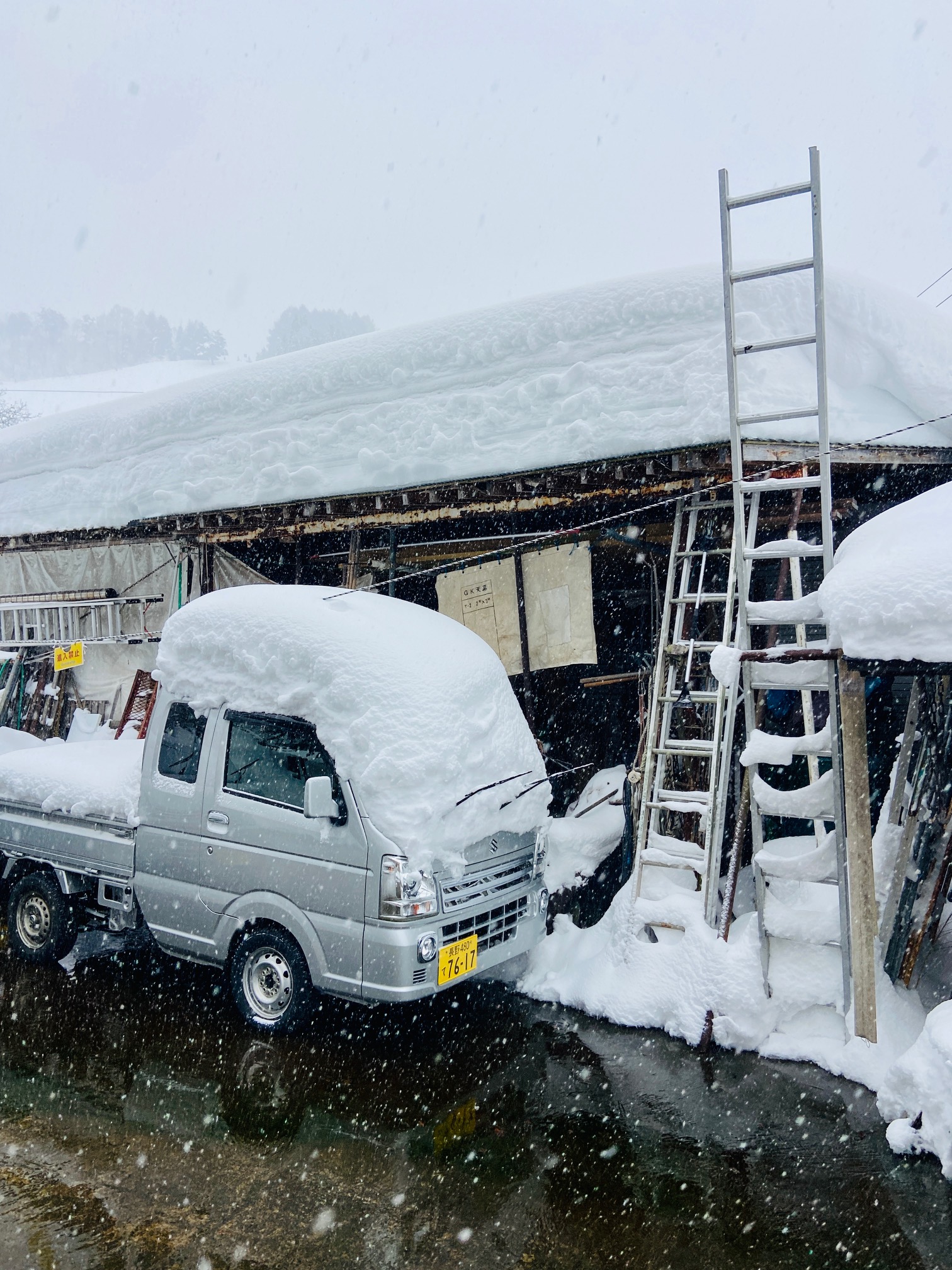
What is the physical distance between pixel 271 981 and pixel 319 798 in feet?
4.41

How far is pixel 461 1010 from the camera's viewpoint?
228 inches

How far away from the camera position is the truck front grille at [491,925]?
511 cm

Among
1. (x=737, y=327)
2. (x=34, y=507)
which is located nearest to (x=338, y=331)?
(x=34, y=507)

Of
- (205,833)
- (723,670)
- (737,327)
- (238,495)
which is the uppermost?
(737,327)

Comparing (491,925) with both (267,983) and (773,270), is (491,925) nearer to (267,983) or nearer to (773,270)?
(267,983)

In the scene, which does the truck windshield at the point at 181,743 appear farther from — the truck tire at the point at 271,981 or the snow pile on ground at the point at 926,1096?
the snow pile on ground at the point at 926,1096

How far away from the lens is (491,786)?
5500 millimetres

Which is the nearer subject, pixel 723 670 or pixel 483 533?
pixel 723 670

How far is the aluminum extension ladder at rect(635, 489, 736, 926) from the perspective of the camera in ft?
19.6

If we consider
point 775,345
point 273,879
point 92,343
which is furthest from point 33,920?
point 92,343

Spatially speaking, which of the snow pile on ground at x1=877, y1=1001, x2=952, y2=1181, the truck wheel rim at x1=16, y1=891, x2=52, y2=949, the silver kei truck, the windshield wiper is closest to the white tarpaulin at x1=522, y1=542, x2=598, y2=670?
the windshield wiper

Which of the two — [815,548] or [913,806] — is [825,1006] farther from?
[815,548]

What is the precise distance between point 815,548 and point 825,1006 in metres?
2.83

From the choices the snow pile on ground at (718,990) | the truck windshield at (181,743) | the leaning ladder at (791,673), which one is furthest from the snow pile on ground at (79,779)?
the leaning ladder at (791,673)
